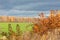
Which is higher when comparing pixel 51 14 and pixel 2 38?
pixel 51 14

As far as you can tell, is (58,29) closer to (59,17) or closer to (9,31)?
(59,17)

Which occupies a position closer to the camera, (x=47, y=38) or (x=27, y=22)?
(x=47, y=38)

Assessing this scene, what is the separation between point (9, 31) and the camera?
14.3 metres

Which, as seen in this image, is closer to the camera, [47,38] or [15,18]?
[47,38]

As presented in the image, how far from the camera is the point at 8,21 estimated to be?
1498cm

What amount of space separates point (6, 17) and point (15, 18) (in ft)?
1.46

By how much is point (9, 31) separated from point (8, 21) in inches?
32.9

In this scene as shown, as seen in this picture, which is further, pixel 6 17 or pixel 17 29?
pixel 6 17

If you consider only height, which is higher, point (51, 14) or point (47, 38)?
point (51, 14)

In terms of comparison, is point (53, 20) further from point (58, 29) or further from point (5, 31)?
point (5, 31)

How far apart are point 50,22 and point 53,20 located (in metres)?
0.17

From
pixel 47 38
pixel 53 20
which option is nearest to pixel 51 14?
pixel 53 20

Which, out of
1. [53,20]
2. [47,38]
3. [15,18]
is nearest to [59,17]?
[53,20]

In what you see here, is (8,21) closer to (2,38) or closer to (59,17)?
(2,38)
